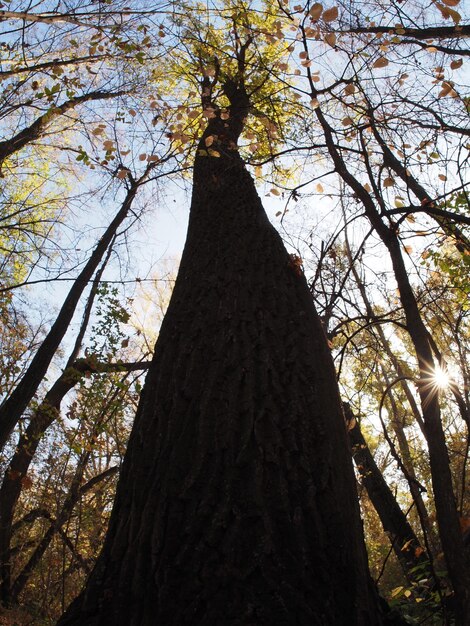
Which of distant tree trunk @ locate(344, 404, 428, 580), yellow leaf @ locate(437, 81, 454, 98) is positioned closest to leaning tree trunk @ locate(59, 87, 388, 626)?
yellow leaf @ locate(437, 81, 454, 98)

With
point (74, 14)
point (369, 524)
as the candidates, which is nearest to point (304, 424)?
point (74, 14)

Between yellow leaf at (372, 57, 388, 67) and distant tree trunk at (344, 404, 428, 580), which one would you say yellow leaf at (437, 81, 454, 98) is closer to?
yellow leaf at (372, 57, 388, 67)

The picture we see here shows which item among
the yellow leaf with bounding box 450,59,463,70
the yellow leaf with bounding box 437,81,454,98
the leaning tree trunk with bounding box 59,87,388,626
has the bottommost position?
the leaning tree trunk with bounding box 59,87,388,626

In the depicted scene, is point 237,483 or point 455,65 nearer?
point 237,483

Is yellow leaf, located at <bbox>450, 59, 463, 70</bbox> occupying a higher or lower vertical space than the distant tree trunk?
higher

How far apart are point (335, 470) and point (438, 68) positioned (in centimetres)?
384

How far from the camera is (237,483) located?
5.06ft

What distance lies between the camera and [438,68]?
3.95 meters

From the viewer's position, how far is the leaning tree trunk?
1.31 metres

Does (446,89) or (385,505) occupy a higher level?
(446,89)

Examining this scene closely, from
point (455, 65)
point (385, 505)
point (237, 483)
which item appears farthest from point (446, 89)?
point (385, 505)

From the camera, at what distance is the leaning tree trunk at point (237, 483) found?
51.7 inches

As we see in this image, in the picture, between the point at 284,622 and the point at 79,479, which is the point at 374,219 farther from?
the point at 79,479

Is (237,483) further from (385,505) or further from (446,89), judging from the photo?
(385,505)
